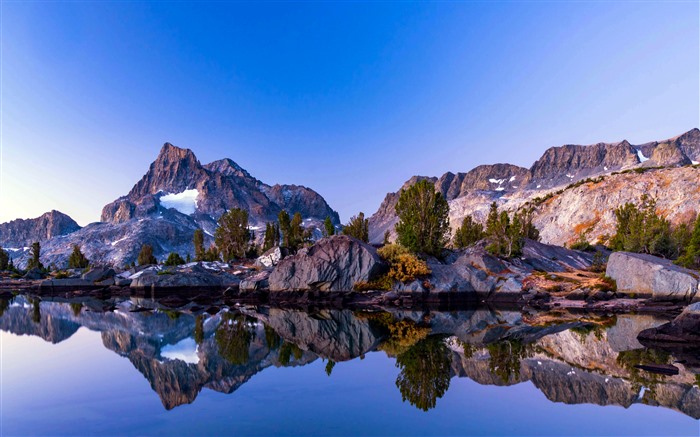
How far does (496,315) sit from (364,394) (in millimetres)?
23804

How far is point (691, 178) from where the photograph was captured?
125 meters

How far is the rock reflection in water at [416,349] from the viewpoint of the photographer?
12883 mm

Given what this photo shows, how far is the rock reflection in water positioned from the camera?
1288cm

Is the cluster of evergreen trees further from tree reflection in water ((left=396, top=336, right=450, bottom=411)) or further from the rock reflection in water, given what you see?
tree reflection in water ((left=396, top=336, right=450, bottom=411))

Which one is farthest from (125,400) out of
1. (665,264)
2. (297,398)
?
(665,264)

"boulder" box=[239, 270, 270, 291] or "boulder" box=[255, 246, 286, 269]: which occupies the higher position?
"boulder" box=[255, 246, 286, 269]

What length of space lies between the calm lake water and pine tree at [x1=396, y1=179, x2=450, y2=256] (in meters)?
33.5

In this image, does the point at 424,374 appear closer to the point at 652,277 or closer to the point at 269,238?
the point at 652,277

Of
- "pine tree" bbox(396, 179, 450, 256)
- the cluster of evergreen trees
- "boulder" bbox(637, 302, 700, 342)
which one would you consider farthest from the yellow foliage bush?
"boulder" bbox(637, 302, 700, 342)

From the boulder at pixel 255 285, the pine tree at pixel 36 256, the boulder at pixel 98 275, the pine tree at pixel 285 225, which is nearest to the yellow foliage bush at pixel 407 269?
the boulder at pixel 255 285

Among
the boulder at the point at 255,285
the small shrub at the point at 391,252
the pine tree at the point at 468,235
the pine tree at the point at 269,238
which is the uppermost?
the pine tree at the point at 269,238

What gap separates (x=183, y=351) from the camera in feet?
Answer: 63.1

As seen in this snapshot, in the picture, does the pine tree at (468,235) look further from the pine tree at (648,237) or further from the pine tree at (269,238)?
the pine tree at (269,238)

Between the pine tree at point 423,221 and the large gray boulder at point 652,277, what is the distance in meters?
22.4
